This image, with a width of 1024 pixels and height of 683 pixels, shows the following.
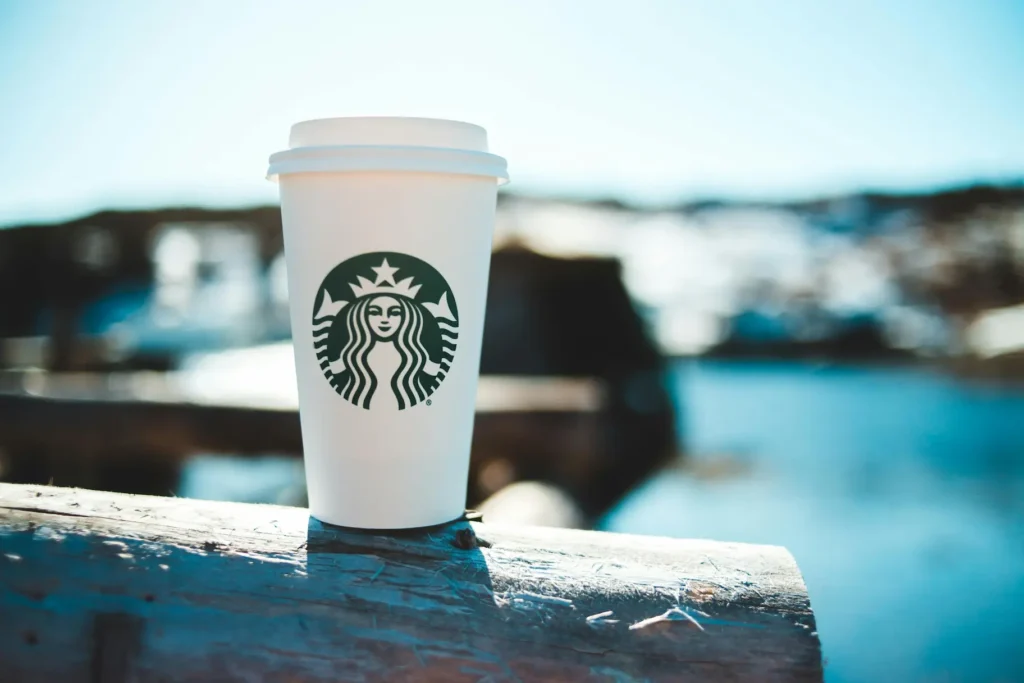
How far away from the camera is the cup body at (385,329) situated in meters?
1.38

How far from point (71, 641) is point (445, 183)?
3.11 ft

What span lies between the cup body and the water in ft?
2.54

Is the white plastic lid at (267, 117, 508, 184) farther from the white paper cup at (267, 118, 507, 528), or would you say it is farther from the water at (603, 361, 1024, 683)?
the water at (603, 361, 1024, 683)

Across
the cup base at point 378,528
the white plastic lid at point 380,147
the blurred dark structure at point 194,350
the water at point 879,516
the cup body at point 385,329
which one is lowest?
the water at point 879,516

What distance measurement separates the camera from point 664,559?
1.31 metres

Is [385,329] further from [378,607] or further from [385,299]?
[378,607]

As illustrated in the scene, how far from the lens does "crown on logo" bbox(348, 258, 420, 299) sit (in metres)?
1.37

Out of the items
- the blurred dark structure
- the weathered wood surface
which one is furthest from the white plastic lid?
the blurred dark structure

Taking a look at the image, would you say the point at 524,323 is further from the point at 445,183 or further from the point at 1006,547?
the point at 445,183

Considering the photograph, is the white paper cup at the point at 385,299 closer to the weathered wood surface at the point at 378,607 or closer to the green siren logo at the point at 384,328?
the green siren logo at the point at 384,328

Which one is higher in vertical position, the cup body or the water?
the cup body

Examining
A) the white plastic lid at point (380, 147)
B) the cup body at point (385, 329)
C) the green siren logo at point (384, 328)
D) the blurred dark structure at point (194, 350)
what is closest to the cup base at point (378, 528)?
the cup body at point (385, 329)

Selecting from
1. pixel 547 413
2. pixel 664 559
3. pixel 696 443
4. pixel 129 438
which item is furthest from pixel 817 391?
pixel 664 559

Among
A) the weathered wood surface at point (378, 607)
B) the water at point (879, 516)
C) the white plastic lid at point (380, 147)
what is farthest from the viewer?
the water at point (879, 516)
